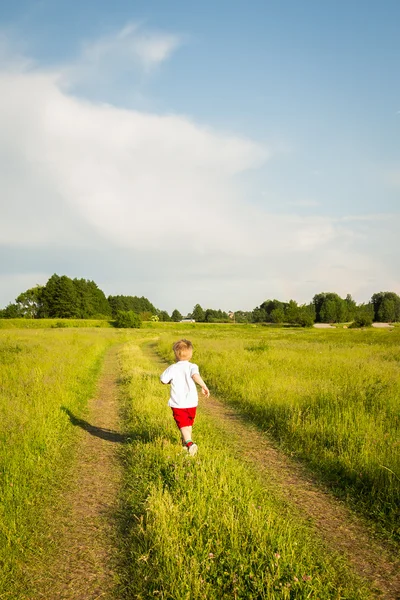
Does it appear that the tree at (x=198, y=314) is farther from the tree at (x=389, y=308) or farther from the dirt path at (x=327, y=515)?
the dirt path at (x=327, y=515)

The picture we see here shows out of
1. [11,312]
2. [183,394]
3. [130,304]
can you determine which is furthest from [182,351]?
[130,304]

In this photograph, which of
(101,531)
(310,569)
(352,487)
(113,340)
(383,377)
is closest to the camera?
(310,569)

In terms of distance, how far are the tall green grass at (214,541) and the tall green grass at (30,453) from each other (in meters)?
1.07

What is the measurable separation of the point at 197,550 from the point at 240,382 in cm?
951

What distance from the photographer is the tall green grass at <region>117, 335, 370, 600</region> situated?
3311mm

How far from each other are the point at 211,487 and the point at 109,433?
440cm

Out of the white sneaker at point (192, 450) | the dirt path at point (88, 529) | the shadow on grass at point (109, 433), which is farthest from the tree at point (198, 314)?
the white sneaker at point (192, 450)

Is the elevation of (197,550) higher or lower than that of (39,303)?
lower

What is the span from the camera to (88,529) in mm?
4500

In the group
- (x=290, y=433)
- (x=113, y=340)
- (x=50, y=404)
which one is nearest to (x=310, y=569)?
(x=290, y=433)

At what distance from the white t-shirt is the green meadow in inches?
33.5

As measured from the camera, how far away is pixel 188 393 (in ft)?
21.2

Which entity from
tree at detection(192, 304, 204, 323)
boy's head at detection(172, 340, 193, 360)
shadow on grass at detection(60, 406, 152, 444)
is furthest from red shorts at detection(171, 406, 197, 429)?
tree at detection(192, 304, 204, 323)

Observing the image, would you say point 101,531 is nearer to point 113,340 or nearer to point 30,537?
point 30,537
